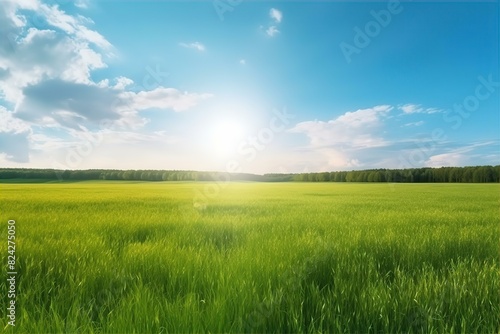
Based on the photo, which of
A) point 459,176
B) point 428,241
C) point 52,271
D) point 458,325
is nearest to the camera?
point 458,325

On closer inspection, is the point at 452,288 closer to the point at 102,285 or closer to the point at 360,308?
the point at 360,308

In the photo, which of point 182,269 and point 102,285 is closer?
point 102,285

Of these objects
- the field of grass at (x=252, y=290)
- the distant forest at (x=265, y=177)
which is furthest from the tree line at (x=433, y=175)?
the field of grass at (x=252, y=290)

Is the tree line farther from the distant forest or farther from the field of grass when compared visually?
the field of grass

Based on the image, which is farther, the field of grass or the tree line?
the tree line

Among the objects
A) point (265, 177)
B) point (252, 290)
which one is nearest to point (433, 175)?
point (265, 177)

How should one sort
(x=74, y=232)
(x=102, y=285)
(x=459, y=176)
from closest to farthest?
(x=102, y=285), (x=74, y=232), (x=459, y=176)

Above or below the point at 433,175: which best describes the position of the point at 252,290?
below

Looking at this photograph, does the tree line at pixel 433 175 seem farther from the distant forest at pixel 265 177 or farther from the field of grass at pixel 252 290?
the field of grass at pixel 252 290

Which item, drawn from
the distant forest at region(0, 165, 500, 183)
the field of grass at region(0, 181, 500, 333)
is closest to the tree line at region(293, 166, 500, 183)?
the distant forest at region(0, 165, 500, 183)

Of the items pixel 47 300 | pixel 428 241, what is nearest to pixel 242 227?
pixel 428 241

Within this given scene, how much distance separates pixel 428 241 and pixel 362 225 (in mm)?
2110

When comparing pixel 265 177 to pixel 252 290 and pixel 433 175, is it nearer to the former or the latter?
pixel 433 175

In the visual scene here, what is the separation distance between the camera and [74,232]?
198 inches
